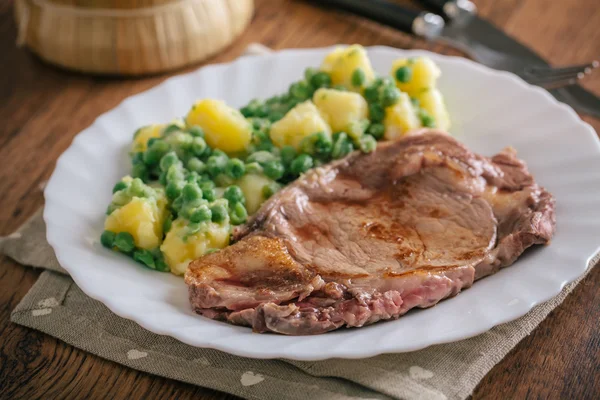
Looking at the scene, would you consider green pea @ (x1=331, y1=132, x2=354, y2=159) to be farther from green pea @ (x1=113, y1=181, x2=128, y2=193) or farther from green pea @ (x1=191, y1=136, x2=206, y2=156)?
green pea @ (x1=113, y1=181, x2=128, y2=193)

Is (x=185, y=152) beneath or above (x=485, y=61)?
beneath

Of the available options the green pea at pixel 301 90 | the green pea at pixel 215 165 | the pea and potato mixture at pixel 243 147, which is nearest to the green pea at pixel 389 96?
the pea and potato mixture at pixel 243 147

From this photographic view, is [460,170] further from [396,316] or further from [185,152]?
[185,152]

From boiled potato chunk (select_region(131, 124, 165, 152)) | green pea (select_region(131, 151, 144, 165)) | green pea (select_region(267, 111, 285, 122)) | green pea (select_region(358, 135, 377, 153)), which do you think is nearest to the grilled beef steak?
green pea (select_region(358, 135, 377, 153))

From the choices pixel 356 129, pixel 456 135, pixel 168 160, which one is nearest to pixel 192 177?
pixel 168 160

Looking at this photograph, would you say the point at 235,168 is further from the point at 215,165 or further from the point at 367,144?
the point at 367,144

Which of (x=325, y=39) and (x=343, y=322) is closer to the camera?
(x=343, y=322)

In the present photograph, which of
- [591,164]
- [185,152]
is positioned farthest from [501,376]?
[185,152]
